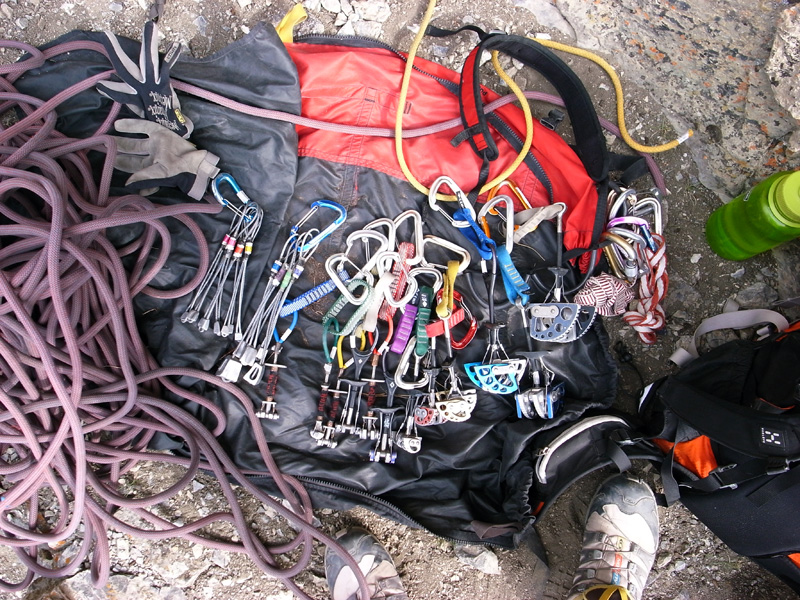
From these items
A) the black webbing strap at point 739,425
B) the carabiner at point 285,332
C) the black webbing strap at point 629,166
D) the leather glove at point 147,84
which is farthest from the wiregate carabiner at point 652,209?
the leather glove at point 147,84

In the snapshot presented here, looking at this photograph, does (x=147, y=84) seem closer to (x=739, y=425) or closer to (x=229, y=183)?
(x=229, y=183)

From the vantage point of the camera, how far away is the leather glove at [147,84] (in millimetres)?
1889

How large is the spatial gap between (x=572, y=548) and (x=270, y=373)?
1518 millimetres

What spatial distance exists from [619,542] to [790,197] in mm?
1468

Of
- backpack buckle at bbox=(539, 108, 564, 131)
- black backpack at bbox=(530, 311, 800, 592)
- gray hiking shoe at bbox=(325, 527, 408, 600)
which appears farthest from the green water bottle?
gray hiking shoe at bbox=(325, 527, 408, 600)

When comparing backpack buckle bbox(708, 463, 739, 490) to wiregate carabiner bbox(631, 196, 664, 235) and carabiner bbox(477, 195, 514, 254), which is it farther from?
carabiner bbox(477, 195, 514, 254)

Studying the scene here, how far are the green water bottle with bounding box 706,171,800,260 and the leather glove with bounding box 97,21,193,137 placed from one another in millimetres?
2235

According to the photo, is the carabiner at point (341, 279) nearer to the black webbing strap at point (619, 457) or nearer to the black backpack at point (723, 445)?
the black backpack at point (723, 445)

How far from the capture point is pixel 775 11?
217 centimetres

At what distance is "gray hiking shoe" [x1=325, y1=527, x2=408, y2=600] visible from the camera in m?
2.20

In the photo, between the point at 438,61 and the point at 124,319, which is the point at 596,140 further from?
the point at 124,319

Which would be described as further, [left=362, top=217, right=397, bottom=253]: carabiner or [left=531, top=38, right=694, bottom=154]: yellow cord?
[left=531, top=38, right=694, bottom=154]: yellow cord

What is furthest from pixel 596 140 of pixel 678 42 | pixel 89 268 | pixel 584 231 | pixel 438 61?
pixel 89 268

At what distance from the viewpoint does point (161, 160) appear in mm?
1997
